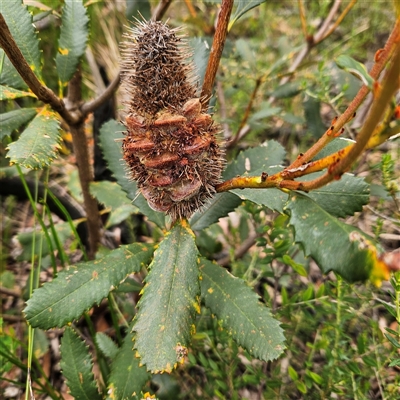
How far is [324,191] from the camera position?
31.9 inches

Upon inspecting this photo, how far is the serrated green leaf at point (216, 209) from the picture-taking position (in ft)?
3.58

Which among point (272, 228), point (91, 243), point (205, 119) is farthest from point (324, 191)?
point (91, 243)

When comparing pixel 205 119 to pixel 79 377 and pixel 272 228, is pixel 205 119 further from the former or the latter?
pixel 79 377

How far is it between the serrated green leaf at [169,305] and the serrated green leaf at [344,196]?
0.32 metres

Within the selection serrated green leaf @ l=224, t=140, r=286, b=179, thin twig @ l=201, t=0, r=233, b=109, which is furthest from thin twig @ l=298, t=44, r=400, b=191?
serrated green leaf @ l=224, t=140, r=286, b=179

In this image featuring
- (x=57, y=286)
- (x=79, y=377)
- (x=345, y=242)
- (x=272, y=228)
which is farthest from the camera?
(x=272, y=228)

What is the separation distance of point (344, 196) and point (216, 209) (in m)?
0.41

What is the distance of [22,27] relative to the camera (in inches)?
40.1

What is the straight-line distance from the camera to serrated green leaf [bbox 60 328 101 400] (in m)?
1.06

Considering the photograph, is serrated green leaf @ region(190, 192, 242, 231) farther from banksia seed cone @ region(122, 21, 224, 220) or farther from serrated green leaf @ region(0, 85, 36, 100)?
serrated green leaf @ region(0, 85, 36, 100)

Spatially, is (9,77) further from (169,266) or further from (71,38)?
(169,266)

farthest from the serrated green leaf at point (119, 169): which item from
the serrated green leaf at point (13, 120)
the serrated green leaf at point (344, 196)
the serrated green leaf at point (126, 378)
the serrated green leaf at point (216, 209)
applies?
the serrated green leaf at point (344, 196)

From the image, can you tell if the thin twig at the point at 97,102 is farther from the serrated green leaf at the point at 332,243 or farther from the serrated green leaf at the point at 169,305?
the serrated green leaf at the point at 332,243

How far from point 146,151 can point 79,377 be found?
0.70 metres
